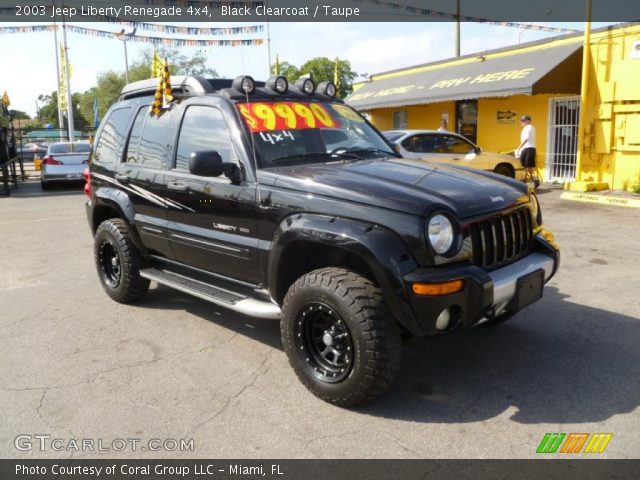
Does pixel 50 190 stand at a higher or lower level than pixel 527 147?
lower

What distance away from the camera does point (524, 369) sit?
384 centimetres

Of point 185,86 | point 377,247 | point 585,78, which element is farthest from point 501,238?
point 585,78

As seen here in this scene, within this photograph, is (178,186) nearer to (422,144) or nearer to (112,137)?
(112,137)

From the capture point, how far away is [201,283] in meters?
4.48

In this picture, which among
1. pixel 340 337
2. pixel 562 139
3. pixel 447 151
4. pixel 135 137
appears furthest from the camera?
pixel 562 139

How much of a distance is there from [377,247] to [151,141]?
2635 mm

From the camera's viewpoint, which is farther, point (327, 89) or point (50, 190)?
point (50, 190)

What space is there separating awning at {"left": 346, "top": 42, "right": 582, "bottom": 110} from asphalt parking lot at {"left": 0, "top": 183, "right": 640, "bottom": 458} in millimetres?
8749

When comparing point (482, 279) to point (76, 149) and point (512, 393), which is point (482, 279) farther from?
point (76, 149)

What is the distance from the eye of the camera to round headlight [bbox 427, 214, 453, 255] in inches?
123

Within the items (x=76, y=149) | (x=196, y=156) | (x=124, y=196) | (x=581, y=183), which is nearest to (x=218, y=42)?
(x=76, y=149)

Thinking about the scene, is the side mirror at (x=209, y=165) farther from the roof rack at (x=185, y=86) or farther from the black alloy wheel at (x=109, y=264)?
the black alloy wheel at (x=109, y=264)

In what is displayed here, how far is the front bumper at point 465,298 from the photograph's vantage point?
9.95 ft

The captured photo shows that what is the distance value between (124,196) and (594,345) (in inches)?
162
